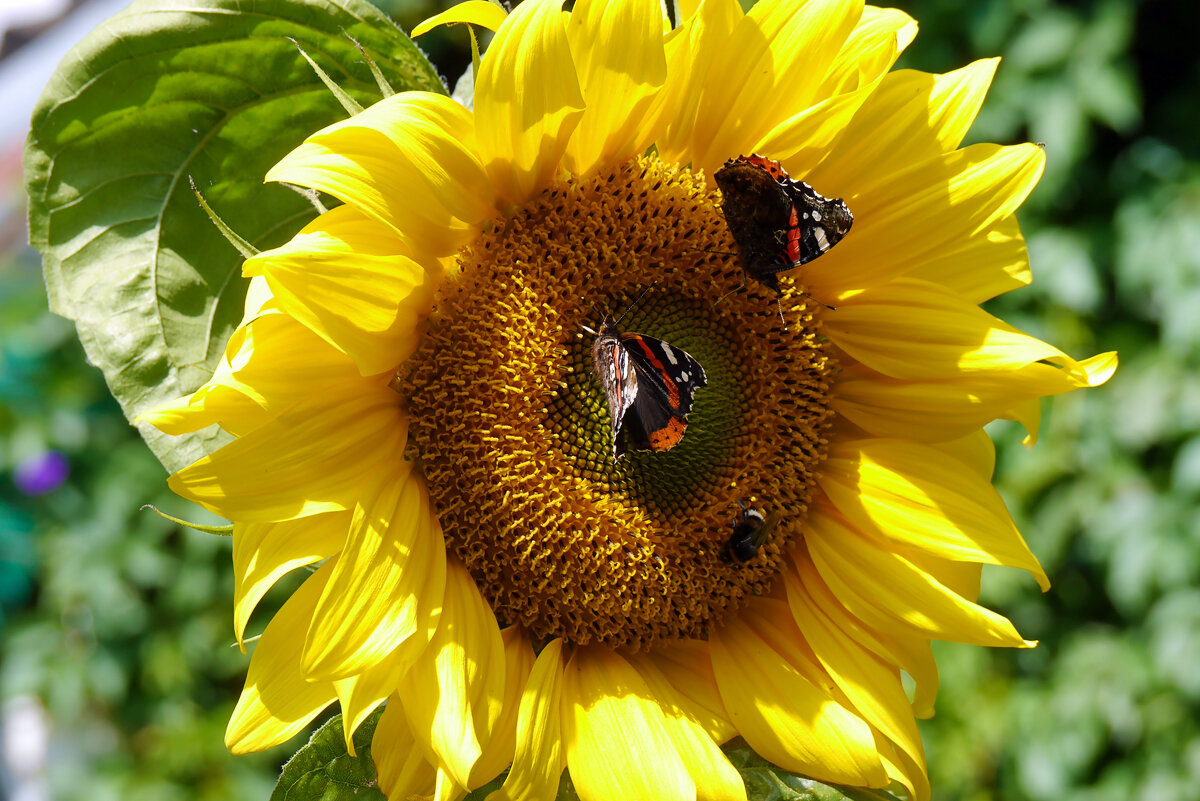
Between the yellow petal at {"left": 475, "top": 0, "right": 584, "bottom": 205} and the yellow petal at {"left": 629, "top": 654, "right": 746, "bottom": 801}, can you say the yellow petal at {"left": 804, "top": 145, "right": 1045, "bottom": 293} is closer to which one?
the yellow petal at {"left": 475, "top": 0, "right": 584, "bottom": 205}

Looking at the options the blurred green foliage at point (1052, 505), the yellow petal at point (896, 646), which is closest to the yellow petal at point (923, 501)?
the yellow petal at point (896, 646)

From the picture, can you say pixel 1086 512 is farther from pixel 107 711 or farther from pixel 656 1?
pixel 107 711

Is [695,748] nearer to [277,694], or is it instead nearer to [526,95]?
[277,694]

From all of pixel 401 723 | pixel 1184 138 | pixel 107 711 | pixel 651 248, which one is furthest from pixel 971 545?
pixel 107 711

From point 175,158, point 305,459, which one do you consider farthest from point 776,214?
point 175,158

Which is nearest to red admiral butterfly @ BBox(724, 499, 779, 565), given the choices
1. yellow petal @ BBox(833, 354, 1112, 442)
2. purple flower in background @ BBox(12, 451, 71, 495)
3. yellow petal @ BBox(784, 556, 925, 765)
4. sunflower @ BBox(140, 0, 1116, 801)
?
sunflower @ BBox(140, 0, 1116, 801)
